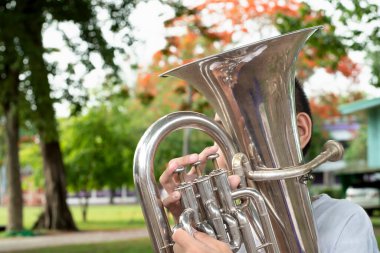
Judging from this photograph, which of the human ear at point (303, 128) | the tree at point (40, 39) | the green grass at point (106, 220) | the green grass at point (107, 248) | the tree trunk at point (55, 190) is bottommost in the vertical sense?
the green grass at point (106, 220)

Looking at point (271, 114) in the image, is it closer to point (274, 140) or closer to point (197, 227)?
point (274, 140)

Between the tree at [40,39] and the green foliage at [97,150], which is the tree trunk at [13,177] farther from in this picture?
the green foliage at [97,150]

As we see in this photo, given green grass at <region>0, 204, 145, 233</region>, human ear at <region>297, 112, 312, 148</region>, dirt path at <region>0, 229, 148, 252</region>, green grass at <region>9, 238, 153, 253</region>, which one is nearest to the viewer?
human ear at <region>297, 112, 312, 148</region>

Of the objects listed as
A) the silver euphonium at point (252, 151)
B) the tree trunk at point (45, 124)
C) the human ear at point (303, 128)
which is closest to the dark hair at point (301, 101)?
the human ear at point (303, 128)

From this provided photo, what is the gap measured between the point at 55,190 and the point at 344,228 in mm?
16414

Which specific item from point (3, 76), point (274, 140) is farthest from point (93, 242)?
point (274, 140)

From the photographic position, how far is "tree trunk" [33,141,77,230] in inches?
701

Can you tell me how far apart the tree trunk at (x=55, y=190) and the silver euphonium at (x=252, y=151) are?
15934 mm

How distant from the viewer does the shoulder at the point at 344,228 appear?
1.95 meters

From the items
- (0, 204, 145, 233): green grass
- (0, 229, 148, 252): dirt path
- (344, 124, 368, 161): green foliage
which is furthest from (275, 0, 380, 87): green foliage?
(344, 124, 368, 161): green foliage

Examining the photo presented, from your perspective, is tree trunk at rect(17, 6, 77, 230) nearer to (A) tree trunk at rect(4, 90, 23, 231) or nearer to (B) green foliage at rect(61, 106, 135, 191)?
(A) tree trunk at rect(4, 90, 23, 231)

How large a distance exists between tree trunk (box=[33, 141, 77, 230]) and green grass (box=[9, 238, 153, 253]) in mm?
4180

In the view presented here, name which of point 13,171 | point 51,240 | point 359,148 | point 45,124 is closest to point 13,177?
point 13,171

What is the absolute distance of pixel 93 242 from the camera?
1469cm
